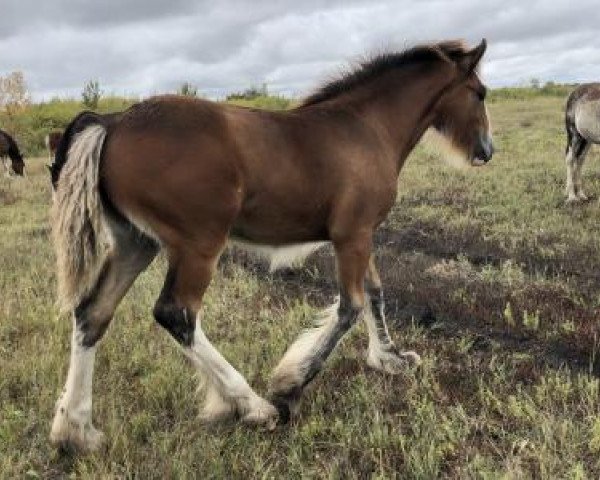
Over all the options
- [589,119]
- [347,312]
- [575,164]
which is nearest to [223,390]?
[347,312]

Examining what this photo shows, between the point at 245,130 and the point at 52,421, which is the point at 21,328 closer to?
the point at 52,421

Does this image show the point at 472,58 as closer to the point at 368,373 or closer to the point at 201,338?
the point at 368,373

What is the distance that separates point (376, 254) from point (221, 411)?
190 inches

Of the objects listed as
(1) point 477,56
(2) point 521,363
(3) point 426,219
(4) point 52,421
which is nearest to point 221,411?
(4) point 52,421

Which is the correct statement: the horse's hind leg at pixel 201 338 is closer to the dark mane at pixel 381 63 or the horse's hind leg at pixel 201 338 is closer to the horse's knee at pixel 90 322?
the horse's knee at pixel 90 322

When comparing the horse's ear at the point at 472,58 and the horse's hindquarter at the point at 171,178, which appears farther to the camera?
the horse's ear at the point at 472,58

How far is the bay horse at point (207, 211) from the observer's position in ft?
13.0

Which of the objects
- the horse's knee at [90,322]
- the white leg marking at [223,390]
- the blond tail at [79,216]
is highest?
the blond tail at [79,216]

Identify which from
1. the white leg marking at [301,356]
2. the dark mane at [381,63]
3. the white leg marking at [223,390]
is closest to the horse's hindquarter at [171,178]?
the white leg marking at [223,390]

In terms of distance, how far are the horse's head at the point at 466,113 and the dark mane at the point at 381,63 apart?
0.25 ft

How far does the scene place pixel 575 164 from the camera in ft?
40.0

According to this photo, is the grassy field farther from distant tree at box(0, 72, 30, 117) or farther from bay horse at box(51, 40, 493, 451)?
distant tree at box(0, 72, 30, 117)

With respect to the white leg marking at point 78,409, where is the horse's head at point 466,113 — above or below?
above

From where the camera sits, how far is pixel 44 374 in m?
4.86
